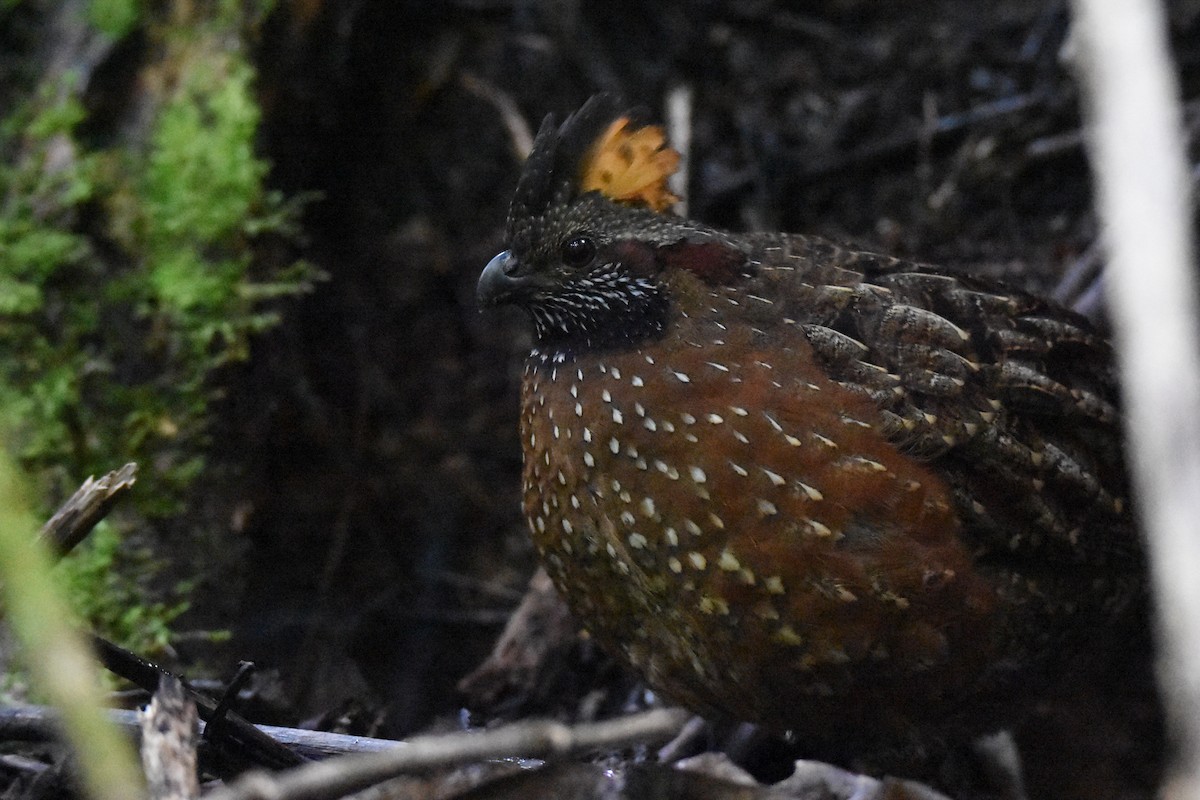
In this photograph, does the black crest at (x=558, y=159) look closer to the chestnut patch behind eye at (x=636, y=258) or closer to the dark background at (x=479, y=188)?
the chestnut patch behind eye at (x=636, y=258)

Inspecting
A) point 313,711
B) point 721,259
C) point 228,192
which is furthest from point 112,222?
point 721,259

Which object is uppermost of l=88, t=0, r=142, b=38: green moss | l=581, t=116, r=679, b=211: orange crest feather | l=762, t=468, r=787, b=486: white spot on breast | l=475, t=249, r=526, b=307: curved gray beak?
l=88, t=0, r=142, b=38: green moss

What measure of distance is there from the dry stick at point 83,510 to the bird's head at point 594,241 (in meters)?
1.13

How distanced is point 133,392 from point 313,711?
129 cm

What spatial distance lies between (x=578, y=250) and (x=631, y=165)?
30 centimetres

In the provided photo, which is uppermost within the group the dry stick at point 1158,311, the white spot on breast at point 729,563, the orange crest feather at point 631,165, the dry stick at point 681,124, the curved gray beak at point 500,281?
the dry stick at point 681,124

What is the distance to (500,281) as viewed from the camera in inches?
132

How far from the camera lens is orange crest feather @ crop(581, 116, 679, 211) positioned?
3.35 meters

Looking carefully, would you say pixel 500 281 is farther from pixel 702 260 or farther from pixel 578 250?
pixel 702 260

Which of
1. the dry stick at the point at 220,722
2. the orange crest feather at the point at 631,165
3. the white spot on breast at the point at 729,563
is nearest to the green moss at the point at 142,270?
the dry stick at the point at 220,722

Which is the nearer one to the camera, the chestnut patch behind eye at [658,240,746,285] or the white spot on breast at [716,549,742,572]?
the white spot on breast at [716,549,742,572]

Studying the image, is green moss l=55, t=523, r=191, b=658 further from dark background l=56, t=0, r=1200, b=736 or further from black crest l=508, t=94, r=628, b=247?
black crest l=508, t=94, r=628, b=247

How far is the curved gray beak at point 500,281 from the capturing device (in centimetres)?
336

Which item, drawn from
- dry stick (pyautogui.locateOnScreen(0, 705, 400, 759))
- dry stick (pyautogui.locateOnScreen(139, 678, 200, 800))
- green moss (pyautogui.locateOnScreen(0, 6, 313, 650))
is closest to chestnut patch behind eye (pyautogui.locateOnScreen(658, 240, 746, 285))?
dry stick (pyautogui.locateOnScreen(0, 705, 400, 759))
